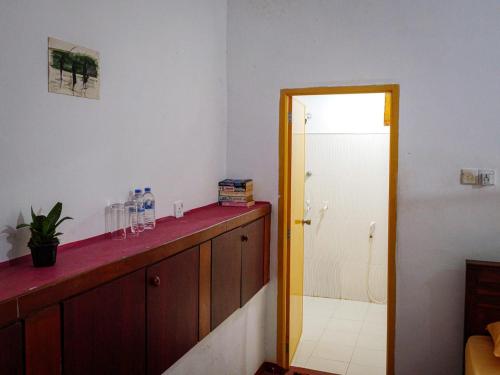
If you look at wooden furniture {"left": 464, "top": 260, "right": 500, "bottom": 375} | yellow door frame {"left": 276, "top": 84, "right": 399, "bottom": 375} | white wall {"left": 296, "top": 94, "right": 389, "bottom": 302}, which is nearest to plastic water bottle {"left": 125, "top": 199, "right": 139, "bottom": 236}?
yellow door frame {"left": 276, "top": 84, "right": 399, "bottom": 375}

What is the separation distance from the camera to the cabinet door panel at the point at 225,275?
2391mm

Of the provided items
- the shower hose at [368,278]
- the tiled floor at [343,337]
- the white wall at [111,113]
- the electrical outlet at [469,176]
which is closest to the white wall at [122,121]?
the white wall at [111,113]

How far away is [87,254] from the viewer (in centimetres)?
169

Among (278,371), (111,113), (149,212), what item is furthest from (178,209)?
(278,371)

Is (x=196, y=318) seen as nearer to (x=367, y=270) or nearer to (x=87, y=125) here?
(x=87, y=125)

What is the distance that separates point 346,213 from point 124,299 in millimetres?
3572

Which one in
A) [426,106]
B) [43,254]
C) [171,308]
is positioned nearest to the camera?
[43,254]

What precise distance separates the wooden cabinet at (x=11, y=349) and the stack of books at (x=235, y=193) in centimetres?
198

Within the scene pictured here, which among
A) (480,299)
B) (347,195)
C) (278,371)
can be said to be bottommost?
(278,371)

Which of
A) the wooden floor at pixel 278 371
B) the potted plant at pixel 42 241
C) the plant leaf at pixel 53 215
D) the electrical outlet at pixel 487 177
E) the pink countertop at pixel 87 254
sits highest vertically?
the electrical outlet at pixel 487 177

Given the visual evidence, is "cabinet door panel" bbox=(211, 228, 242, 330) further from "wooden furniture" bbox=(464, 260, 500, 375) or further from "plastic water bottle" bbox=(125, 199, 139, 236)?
"wooden furniture" bbox=(464, 260, 500, 375)

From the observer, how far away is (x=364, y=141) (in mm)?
4777

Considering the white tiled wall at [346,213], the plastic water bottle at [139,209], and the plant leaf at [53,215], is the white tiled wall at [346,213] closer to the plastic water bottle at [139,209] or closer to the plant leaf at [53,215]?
the plastic water bottle at [139,209]

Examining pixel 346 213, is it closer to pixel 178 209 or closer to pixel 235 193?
pixel 235 193
